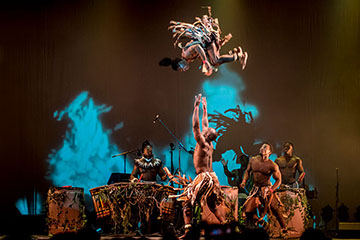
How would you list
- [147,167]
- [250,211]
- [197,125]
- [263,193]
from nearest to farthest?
1. [197,125]
2. [263,193]
3. [250,211]
4. [147,167]

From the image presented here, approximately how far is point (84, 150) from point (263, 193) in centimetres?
388

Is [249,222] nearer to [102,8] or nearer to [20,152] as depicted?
[20,152]

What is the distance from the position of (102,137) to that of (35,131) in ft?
4.32

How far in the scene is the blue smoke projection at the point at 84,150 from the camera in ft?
30.8

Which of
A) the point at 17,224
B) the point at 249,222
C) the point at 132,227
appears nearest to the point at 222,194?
the point at 249,222

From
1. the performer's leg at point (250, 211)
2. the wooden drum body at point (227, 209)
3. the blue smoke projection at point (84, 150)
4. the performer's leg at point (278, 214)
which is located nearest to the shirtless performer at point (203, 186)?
the wooden drum body at point (227, 209)

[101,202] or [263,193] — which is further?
[263,193]

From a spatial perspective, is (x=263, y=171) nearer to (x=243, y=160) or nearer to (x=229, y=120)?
(x=243, y=160)

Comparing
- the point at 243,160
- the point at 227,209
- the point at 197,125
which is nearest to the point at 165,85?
the point at 243,160

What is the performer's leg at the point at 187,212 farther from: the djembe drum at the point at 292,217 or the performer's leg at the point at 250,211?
the djembe drum at the point at 292,217

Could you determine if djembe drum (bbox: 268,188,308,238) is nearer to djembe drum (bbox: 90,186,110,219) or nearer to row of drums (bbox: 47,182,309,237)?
row of drums (bbox: 47,182,309,237)

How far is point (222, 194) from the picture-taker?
673cm

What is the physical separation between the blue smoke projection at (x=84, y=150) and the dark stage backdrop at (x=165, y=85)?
0.07ft

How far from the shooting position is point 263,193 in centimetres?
729
